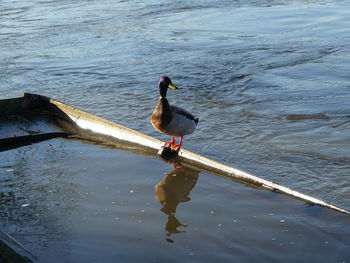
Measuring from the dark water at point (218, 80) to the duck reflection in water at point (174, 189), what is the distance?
0.36 ft

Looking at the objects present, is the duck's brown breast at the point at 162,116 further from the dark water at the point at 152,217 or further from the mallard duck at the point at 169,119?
the dark water at the point at 152,217

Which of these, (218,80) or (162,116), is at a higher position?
(162,116)

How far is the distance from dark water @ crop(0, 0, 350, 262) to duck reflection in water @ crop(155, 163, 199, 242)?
111mm

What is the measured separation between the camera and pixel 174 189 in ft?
20.8

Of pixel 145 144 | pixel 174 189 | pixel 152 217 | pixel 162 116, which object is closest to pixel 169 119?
pixel 162 116

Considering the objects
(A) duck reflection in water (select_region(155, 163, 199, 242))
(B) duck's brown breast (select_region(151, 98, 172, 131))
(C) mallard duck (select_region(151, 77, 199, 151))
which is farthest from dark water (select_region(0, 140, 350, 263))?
(B) duck's brown breast (select_region(151, 98, 172, 131))

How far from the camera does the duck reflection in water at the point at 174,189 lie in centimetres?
570

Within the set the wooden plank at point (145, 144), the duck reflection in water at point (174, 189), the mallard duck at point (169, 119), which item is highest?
the mallard duck at point (169, 119)

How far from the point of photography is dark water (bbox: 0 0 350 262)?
6.07 metres

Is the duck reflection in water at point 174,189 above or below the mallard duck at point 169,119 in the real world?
below

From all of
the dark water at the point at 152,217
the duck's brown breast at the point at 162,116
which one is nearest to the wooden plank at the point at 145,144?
the dark water at the point at 152,217

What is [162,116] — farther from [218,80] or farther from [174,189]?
[218,80]

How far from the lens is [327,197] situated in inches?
242

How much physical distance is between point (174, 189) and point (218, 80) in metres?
4.92
